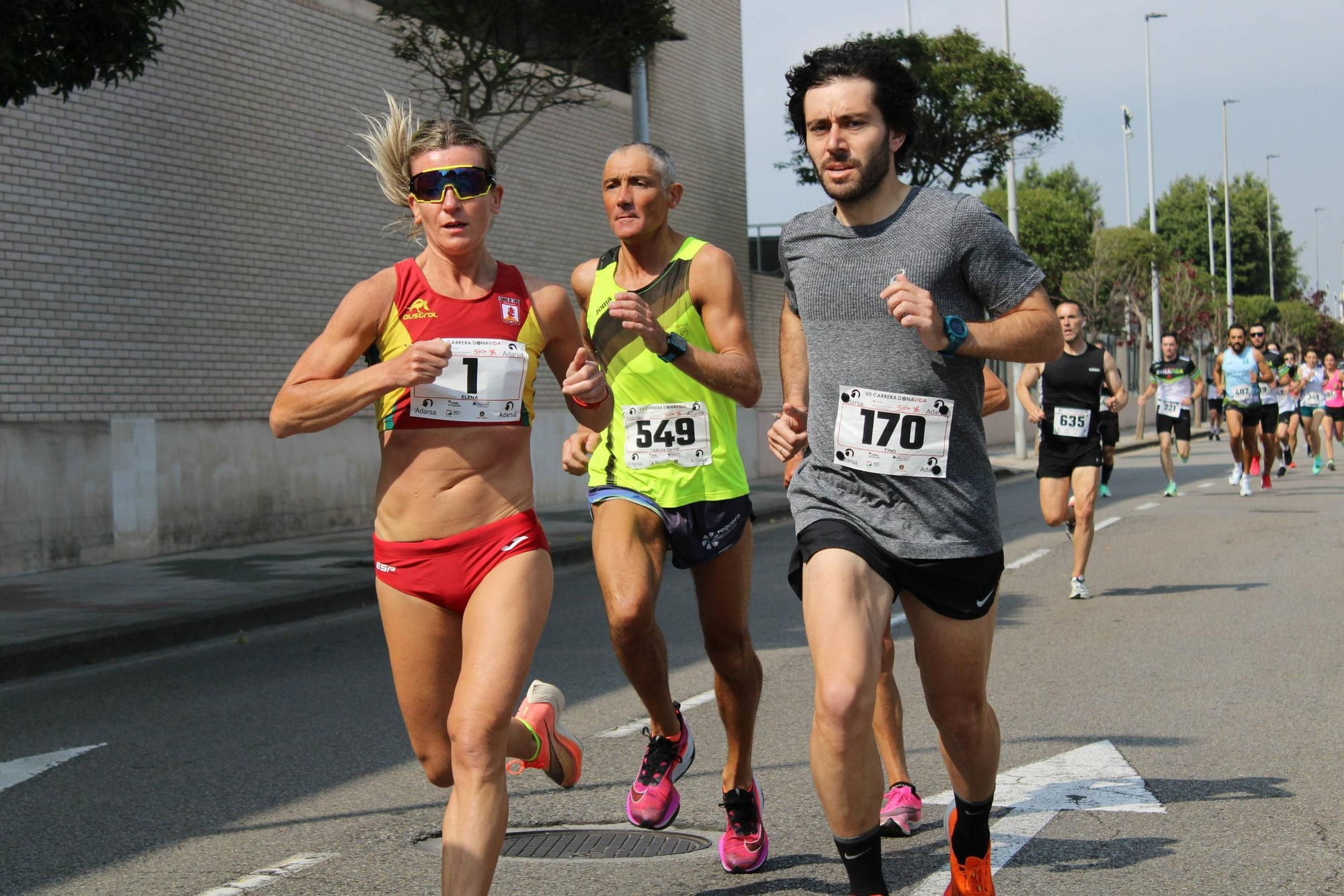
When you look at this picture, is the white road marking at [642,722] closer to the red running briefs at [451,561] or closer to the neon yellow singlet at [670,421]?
the neon yellow singlet at [670,421]

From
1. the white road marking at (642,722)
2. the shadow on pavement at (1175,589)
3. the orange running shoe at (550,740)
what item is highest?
the orange running shoe at (550,740)

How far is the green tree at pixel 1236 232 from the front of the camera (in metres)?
90.4

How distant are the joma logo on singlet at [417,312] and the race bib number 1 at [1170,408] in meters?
18.8

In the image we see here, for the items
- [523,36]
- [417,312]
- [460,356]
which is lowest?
[460,356]

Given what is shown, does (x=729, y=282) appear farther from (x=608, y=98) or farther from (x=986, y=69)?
(x=986, y=69)

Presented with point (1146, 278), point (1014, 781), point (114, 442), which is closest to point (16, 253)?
point (114, 442)

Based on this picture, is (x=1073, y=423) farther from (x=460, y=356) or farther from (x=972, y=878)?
(x=460, y=356)

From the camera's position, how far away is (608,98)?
2344cm

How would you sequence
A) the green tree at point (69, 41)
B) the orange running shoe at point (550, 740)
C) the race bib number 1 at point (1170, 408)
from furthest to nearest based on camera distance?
1. the race bib number 1 at point (1170, 408)
2. the green tree at point (69, 41)
3. the orange running shoe at point (550, 740)

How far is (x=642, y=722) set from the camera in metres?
7.05

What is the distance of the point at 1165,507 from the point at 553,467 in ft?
26.9

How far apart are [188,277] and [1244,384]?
534 inches

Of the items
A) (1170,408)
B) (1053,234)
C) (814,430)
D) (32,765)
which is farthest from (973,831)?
(1053,234)

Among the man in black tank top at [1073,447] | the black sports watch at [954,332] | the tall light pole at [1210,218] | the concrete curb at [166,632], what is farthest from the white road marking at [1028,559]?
the tall light pole at [1210,218]
